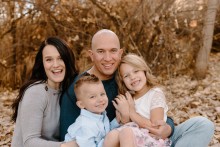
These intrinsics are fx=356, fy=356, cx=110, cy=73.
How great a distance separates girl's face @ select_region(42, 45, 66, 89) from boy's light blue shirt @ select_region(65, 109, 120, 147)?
0.39 metres

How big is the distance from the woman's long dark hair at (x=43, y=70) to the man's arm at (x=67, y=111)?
106mm

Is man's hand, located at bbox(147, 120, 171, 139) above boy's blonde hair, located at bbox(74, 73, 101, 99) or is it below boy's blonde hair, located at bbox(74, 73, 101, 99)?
below

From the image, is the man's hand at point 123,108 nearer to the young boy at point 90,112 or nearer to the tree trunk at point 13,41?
the young boy at point 90,112

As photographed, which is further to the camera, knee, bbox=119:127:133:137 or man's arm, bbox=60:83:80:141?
man's arm, bbox=60:83:80:141

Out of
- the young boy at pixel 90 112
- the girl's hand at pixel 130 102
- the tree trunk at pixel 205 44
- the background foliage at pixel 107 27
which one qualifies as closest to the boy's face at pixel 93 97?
the young boy at pixel 90 112

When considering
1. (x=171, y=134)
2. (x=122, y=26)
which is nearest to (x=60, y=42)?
(x=171, y=134)

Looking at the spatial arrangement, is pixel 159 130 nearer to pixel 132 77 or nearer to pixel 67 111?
pixel 132 77

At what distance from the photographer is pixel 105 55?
3465 millimetres

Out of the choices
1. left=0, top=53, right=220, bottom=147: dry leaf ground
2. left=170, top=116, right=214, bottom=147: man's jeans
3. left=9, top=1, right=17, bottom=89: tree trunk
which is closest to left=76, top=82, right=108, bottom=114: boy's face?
left=170, top=116, right=214, bottom=147: man's jeans

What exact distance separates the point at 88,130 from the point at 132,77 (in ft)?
2.29

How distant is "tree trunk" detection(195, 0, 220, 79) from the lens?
845 cm

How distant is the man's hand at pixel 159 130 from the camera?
3.13 m

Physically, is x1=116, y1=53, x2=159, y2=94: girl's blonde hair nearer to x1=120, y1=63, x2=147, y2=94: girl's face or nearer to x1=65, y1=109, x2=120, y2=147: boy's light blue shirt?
x1=120, y1=63, x2=147, y2=94: girl's face

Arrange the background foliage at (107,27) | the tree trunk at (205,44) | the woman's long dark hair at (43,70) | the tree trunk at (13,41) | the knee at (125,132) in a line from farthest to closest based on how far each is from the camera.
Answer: the tree trunk at (13,41) → the tree trunk at (205,44) → the background foliage at (107,27) → the woman's long dark hair at (43,70) → the knee at (125,132)
